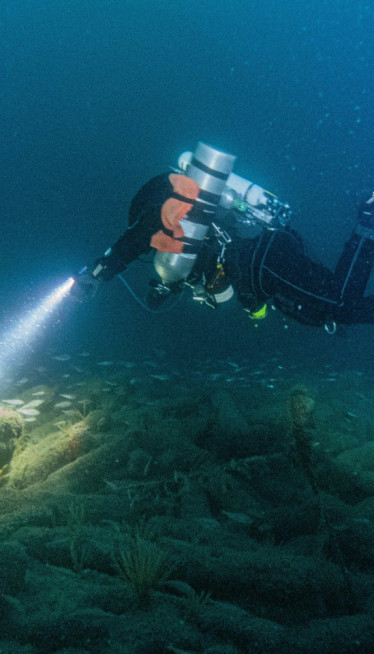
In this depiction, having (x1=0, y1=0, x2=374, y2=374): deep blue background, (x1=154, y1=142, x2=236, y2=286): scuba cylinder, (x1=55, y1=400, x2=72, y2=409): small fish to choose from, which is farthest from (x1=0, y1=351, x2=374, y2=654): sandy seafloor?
(x1=0, y1=0, x2=374, y2=374): deep blue background

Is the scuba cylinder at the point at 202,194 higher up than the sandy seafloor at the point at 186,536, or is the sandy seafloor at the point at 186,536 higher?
the scuba cylinder at the point at 202,194

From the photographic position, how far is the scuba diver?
4168 millimetres

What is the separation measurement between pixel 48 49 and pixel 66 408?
326 feet

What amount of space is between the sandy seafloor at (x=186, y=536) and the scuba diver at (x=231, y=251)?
1.33 meters

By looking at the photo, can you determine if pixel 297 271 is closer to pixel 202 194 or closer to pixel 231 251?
pixel 231 251

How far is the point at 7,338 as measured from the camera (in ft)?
62.4

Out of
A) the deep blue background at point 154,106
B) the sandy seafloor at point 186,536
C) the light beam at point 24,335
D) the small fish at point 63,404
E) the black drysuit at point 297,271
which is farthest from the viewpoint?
the deep blue background at point 154,106

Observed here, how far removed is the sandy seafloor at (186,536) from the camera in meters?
1.94

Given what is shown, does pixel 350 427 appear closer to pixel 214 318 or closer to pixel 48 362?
pixel 48 362

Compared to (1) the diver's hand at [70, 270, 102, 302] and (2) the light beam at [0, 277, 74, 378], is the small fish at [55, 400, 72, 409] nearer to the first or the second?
(2) the light beam at [0, 277, 74, 378]

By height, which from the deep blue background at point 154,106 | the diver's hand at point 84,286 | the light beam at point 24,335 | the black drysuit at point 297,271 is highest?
the deep blue background at point 154,106

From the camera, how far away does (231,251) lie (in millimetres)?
4707

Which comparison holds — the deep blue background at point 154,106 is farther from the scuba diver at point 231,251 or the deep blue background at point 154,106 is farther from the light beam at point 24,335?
the scuba diver at point 231,251

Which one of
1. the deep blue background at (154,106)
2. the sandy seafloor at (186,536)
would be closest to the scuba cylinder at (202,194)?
the sandy seafloor at (186,536)
